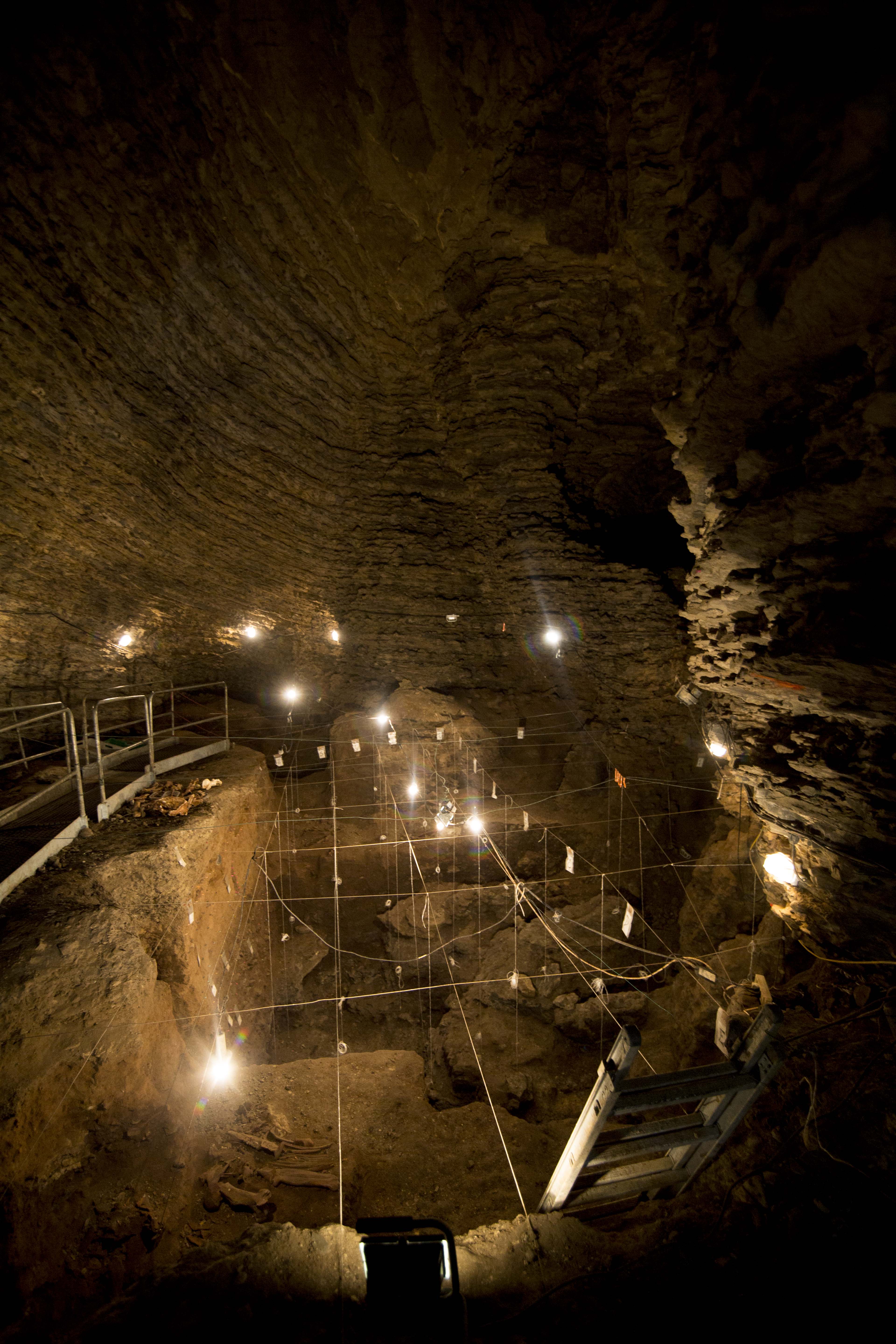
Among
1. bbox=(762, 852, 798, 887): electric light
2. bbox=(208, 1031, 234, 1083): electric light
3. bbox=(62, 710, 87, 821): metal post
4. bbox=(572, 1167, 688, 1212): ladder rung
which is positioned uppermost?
bbox=(62, 710, 87, 821): metal post

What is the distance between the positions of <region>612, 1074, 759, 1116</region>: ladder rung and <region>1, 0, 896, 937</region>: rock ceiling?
1884 millimetres

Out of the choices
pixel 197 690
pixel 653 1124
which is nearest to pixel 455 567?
pixel 653 1124

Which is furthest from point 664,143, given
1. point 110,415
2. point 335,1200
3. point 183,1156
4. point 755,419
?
point 335,1200

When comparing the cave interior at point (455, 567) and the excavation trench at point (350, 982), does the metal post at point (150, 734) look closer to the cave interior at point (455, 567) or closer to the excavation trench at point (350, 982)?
the excavation trench at point (350, 982)

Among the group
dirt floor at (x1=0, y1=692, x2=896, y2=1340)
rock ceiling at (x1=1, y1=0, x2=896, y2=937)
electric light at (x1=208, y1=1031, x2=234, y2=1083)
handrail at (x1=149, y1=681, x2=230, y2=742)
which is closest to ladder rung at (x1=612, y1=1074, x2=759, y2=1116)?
dirt floor at (x1=0, y1=692, x2=896, y2=1340)

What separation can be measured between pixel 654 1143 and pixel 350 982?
5.43 metres

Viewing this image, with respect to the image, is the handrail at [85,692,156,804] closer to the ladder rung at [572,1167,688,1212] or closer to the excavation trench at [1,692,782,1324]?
the excavation trench at [1,692,782,1324]

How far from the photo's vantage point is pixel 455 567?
703cm

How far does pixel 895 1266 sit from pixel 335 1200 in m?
4.10

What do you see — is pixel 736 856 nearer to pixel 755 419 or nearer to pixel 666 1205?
pixel 666 1205

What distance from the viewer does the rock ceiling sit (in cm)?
231

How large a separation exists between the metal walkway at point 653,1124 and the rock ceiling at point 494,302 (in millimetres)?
1813

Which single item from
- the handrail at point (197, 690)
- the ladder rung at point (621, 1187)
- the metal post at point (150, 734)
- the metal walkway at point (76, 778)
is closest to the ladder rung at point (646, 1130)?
the ladder rung at point (621, 1187)

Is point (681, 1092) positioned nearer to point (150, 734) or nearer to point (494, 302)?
point (494, 302)
